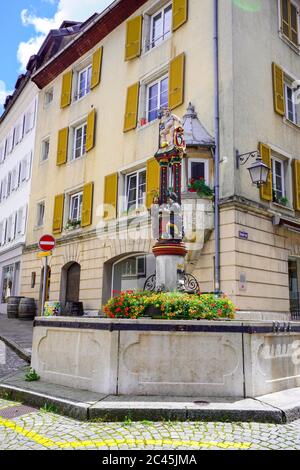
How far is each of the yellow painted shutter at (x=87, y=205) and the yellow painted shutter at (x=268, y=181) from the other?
7196 millimetres

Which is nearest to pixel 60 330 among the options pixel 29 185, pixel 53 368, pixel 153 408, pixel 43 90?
pixel 53 368

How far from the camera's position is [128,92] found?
16.0 metres

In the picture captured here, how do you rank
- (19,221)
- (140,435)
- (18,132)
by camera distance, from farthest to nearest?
(18,132)
(19,221)
(140,435)

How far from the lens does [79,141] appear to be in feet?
62.8

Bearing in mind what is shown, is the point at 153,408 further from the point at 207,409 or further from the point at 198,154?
the point at 198,154

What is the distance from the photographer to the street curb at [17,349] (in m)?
8.67

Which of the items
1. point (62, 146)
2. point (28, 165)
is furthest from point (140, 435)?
point (28, 165)

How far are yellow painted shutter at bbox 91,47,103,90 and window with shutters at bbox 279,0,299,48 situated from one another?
7.67 metres

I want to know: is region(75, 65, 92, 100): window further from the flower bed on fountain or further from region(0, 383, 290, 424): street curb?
region(0, 383, 290, 424): street curb

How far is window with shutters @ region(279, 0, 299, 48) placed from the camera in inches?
589

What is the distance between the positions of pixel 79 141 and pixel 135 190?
5.38 metres

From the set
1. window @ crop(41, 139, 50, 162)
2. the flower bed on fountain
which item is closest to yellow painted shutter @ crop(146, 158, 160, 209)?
the flower bed on fountain

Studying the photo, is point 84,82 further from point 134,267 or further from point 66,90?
point 134,267

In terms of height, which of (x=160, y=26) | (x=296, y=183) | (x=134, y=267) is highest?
(x=160, y=26)
